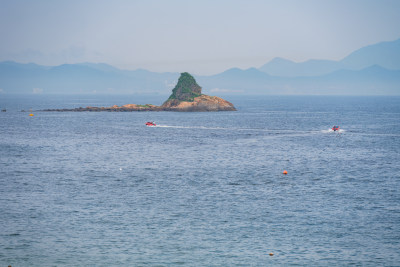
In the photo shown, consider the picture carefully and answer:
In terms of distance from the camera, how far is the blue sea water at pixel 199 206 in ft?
132

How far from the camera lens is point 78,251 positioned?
4066 cm

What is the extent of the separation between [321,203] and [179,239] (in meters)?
19.8

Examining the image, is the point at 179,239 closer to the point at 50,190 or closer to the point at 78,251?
the point at 78,251

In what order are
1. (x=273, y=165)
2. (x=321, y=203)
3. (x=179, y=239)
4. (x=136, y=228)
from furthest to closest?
(x=273, y=165) < (x=321, y=203) < (x=136, y=228) < (x=179, y=239)

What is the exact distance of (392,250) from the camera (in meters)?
40.8

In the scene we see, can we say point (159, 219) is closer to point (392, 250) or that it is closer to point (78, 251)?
point (78, 251)

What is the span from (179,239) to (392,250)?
18.3 m

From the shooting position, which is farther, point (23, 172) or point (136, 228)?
point (23, 172)

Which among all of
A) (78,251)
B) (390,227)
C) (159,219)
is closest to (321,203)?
(390,227)

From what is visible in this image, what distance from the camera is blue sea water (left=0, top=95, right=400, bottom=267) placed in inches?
1587

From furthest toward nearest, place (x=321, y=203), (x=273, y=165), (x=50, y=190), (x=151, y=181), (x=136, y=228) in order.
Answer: (x=273, y=165), (x=151, y=181), (x=50, y=190), (x=321, y=203), (x=136, y=228)

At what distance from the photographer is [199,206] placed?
53750mm

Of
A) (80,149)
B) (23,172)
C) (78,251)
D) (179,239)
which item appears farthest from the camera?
(80,149)

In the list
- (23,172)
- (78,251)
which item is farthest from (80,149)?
(78,251)
